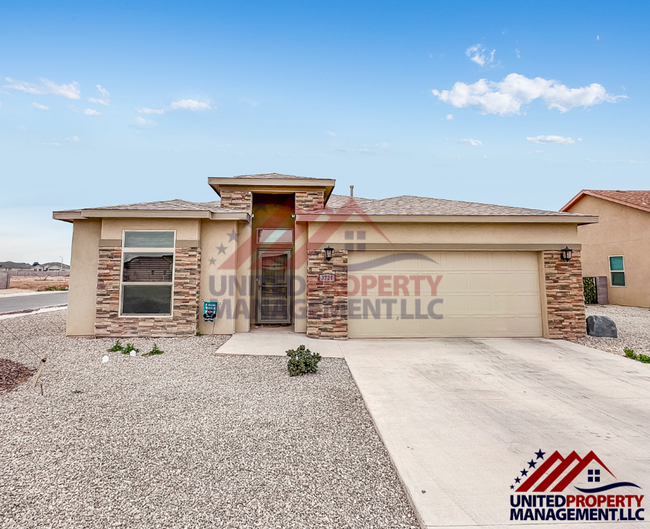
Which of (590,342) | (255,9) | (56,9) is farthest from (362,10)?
(590,342)

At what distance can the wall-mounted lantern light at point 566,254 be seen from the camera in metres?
8.03

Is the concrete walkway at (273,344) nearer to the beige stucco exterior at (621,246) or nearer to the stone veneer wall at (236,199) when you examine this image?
the stone veneer wall at (236,199)

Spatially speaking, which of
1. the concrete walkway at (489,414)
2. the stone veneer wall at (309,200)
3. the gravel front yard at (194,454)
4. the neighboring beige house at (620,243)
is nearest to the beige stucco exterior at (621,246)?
the neighboring beige house at (620,243)

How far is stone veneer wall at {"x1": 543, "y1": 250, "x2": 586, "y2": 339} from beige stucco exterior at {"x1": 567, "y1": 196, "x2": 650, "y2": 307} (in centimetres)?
889

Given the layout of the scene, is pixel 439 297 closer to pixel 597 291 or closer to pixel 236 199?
pixel 236 199

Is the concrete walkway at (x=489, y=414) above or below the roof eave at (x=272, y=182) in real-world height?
below

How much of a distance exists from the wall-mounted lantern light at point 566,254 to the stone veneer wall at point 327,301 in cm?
570

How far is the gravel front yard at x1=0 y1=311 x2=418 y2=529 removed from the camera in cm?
214

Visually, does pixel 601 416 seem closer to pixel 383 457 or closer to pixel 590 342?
pixel 383 457

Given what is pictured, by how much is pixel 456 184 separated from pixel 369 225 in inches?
648

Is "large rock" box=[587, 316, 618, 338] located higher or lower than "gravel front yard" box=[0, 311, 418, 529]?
higher

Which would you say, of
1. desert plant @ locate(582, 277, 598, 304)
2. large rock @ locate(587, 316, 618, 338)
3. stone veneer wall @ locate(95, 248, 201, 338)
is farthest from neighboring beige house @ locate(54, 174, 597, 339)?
desert plant @ locate(582, 277, 598, 304)

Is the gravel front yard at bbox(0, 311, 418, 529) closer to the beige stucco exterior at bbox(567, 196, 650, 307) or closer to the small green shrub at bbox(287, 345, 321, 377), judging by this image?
the small green shrub at bbox(287, 345, 321, 377)

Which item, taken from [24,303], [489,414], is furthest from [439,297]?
[24,303]
